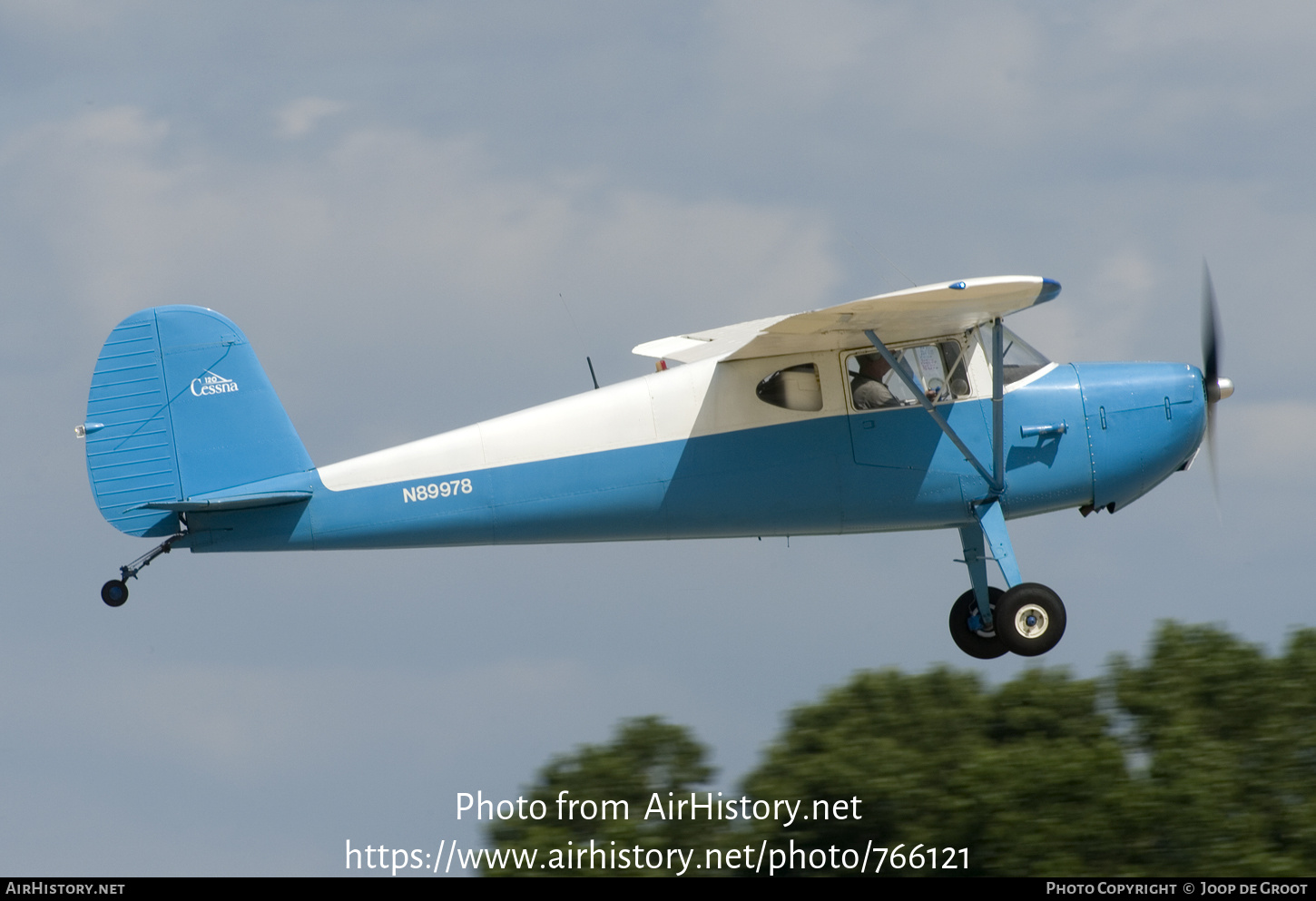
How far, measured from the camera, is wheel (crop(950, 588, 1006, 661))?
1512 cm

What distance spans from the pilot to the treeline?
3028 millimetres

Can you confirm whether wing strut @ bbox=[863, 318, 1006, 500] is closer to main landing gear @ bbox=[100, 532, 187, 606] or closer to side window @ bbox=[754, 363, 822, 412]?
side window @ bbox=[754, 363, 822, 412]

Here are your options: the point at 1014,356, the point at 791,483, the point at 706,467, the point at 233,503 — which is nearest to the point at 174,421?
the point at 233,503

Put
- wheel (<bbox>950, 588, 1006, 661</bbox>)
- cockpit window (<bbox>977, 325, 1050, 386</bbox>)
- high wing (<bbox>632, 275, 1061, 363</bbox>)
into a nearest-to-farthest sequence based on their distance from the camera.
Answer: high wing (<bbox>632, 275, 1061, 363</bbox>)
cockpit window (<bbox>977, 325, 1050, 386</bbox>)
wheel (<bbox>950, 588, 1006, 661</bbox>)

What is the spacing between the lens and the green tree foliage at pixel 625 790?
44.1 feet

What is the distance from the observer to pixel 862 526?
14.1 m

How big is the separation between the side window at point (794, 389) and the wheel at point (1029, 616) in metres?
2.38

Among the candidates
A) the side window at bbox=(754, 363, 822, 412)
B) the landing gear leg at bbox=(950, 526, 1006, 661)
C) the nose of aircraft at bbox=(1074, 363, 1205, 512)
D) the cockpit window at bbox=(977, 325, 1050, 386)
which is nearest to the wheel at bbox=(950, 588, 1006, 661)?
the landing gear leg at bbox=(950, 526, 1006, 661)

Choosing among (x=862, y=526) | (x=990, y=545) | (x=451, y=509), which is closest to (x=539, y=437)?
(x=451, y=509)

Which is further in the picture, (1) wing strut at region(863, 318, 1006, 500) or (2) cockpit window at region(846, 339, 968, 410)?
(2) cockpit window at region(846, 339, 968, 410)

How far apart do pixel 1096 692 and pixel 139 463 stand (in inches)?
348

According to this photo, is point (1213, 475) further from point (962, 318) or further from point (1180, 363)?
point (962, 318)

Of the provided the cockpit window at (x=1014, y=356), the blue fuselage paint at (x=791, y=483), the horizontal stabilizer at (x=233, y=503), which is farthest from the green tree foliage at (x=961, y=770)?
the horizontal stabilizer at (x=233, y=503)

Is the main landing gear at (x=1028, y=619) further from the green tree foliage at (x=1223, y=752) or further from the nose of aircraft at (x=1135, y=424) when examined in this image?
the green tree foliage at (x=1223, y=752)
